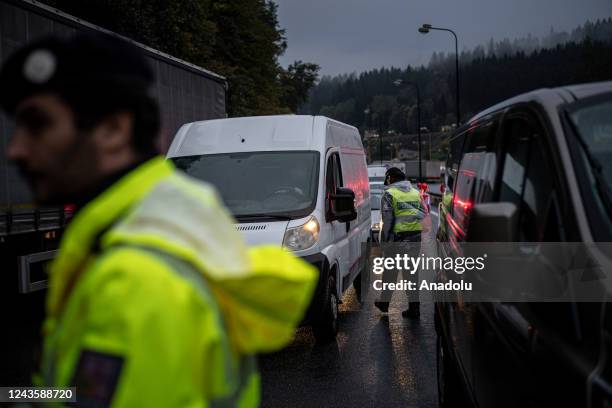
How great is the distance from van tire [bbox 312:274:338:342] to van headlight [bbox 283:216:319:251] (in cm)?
57

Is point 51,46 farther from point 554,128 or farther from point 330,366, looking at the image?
point 330,366

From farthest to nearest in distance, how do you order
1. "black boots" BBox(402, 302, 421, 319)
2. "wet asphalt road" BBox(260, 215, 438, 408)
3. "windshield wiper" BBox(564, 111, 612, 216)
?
1. "black boots" BBox(402, 302, 421, 319)
2. "wet asphalt road" BBox(260, 215, 438, 408)
3. "windshield wiper" BBox(564, 111, 612, 216)

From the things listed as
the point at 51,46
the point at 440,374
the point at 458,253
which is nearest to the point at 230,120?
the point at 440,374

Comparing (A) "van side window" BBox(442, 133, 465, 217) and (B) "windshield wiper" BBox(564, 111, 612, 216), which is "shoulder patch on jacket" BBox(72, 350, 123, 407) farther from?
(A) "van side window" BBox(442, 133, 465, 217)

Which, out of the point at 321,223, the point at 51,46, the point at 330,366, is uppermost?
the point at 51,46

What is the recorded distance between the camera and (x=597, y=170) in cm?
263

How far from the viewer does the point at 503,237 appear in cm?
218

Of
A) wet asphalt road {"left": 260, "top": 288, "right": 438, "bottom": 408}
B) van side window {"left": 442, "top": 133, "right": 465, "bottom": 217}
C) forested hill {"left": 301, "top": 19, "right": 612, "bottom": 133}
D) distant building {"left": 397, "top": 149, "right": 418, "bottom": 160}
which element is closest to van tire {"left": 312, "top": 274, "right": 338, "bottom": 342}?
wet asphalt road {"left": 260, "top": 288, "right": 438, "bottom": 408}

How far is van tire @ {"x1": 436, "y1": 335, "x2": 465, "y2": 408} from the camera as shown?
459 cm

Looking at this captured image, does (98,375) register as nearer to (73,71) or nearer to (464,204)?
(73,71)

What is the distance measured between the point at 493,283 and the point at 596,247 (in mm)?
593

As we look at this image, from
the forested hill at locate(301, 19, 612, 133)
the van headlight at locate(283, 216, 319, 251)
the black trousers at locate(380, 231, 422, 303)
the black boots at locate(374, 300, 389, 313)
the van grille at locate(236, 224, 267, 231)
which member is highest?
the forested hill at locate(301, 19, 612, 133)

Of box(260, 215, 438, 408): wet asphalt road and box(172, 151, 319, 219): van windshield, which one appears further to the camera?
box(172, 151, 319, 219): van windshield

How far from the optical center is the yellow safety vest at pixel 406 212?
9.14 meters
